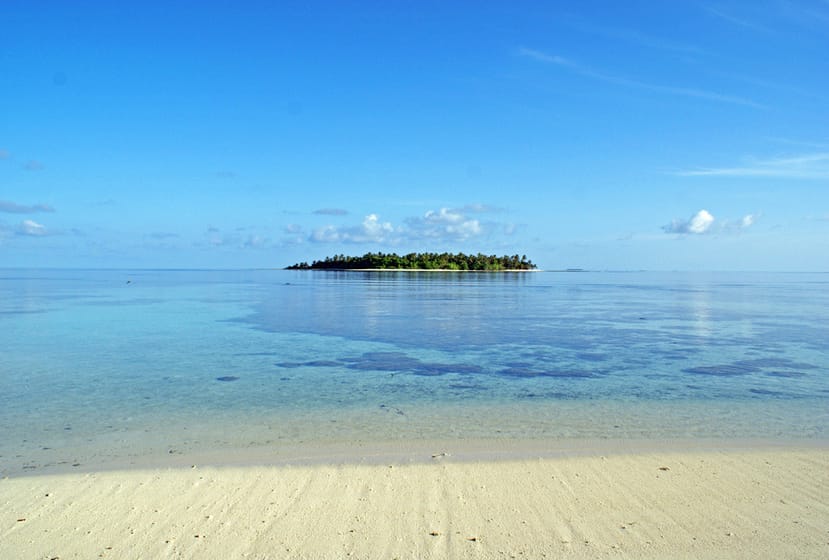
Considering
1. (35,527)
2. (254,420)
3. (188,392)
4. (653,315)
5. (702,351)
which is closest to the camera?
(35,527)

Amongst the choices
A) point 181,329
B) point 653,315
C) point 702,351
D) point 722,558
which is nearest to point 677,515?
point 722,558

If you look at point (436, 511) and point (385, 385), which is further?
point (385, 385)

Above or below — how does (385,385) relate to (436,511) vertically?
below

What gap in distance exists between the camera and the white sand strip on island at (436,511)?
19.3 feet

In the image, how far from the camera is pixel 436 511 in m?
6.72

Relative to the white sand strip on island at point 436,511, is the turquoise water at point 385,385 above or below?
below

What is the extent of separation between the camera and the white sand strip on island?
19.3 feet

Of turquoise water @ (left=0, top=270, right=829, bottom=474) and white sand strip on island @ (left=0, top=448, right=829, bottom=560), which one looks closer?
white sand strip on island @ (left=0, top=448, right=829, bottom=560)

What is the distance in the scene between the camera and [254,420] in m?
11.3

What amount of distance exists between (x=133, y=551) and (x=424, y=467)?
3937 millimetres

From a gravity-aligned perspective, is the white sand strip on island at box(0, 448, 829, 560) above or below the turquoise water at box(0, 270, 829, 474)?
above

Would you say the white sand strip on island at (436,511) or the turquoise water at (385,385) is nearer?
the white sand strip on island at (436,511)

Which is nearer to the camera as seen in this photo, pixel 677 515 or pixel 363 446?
pixel 677 515

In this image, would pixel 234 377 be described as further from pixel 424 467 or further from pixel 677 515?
pixel 677 515
